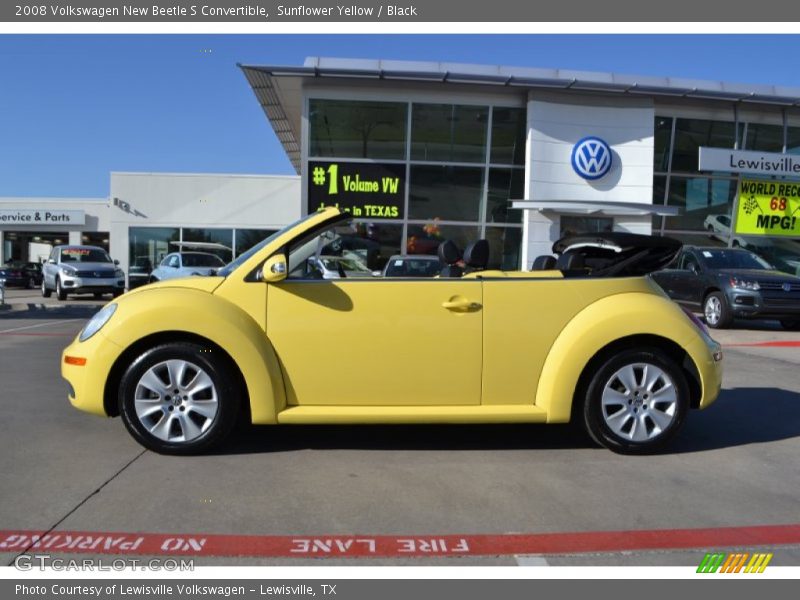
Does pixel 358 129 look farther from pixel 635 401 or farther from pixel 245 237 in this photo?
pixel 635 401

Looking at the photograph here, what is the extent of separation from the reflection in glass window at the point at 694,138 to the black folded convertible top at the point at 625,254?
1644cm

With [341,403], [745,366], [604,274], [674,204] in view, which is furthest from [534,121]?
[341,403]

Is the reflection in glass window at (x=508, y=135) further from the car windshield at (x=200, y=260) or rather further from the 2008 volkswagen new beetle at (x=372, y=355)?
the 2008 volkswagen new beetle at (x=372, y=355)

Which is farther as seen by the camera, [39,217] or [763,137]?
[39,217]

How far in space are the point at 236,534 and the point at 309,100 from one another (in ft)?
52.1

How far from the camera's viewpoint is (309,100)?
17.6 m

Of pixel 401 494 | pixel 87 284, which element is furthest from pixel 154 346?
pixel 87 284

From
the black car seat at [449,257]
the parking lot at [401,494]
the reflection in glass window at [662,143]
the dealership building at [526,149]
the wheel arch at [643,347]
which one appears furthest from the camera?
the reflection in glass window at [662,143]

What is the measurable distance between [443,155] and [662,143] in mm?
6836

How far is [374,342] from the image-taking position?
441 centimetres

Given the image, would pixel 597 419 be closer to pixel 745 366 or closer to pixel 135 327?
pixel 135 327

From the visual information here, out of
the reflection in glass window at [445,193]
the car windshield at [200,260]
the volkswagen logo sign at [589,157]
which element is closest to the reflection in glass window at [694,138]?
the volkswagen logo sign at [589,157]

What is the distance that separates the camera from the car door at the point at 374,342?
14.4 ft

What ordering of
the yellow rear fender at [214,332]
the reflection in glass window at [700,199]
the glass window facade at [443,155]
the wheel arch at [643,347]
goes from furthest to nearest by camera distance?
1. the reflection in glass window at [700,199]
2. the glass window facade at [443,155]
3. the wheel arch at [643,347]
4. the yellow rear fender at [214,332]
